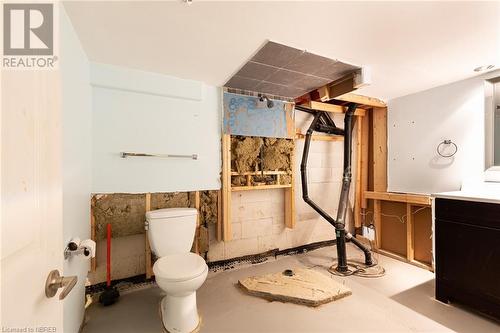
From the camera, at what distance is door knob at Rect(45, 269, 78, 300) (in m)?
0.58

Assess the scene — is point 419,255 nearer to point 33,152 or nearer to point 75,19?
point 33,152

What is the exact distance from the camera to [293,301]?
79.0 inches

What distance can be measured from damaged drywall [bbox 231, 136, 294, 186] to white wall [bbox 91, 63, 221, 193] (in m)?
0.23

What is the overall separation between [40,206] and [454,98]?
355 cm

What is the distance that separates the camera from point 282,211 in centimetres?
307

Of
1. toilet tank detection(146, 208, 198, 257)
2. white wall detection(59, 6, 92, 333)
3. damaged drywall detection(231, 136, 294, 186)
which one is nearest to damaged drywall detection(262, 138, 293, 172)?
damaged drywall detection(231, 136, 294, 186)

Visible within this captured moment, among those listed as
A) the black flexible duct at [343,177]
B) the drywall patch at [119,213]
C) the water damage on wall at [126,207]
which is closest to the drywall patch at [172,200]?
the water damage on wall at [126,207]

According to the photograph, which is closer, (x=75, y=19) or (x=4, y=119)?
(x=4, y=119)

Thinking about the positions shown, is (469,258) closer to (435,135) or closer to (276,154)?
(435,135)

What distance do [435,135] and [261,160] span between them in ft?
6.83

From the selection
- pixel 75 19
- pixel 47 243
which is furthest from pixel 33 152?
pixel 75 19

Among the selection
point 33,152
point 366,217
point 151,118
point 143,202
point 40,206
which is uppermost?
point 151,118

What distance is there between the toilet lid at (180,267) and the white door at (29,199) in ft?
3.09

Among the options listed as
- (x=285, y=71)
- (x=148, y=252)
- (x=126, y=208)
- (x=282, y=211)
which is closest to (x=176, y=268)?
(x=148, y=252)
